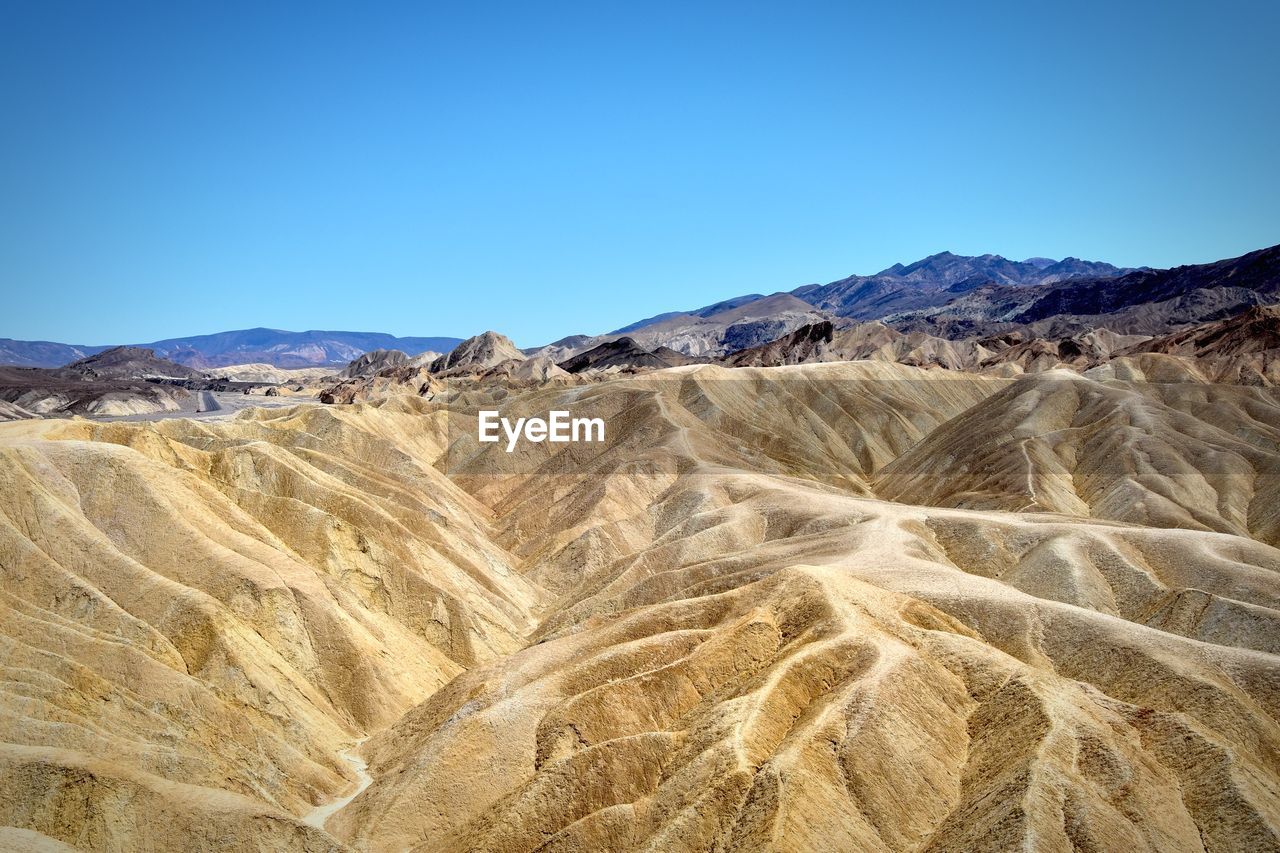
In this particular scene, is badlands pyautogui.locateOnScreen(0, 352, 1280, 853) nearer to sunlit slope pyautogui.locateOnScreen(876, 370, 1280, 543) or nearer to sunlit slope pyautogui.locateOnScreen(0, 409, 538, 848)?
sunlit slope pyautogui.locateOnScreen(0, 409, 538, 848)

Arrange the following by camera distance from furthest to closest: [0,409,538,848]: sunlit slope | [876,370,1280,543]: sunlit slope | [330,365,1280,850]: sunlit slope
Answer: [876,370,1280,543]: sunlit slope
[0,409,538,848]: sunlit slope
[330,365,1280,850]: sunlit slope

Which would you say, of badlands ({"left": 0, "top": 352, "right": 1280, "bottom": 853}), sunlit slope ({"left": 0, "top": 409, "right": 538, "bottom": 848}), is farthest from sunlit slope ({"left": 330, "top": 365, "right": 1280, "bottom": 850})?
sunlit slope ({"left": 0, "top": 409, "right": 538, "bottom": 848})

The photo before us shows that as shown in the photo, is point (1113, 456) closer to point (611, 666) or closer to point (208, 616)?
point (611, 666)

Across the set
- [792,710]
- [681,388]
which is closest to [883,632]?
[792,710]

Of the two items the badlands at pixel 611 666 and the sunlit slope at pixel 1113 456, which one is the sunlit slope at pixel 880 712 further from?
the sunlit slope at pixel 1113 456

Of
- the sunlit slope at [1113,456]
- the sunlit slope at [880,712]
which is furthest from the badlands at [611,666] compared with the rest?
the sunlit slope at [1113,456]

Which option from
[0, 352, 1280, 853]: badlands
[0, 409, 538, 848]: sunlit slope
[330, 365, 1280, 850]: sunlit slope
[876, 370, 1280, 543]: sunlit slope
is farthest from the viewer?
[876, 370, 1280, 543]: sunlit slope

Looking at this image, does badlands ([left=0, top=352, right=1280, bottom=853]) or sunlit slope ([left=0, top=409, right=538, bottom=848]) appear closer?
badlands ([left=0, top=352, right=1280, bottom=853])

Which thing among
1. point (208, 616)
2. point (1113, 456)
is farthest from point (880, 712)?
point (1113, 456)

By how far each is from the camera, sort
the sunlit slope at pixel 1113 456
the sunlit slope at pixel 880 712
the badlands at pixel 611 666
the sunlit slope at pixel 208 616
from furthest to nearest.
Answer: the sunlit slope at pixel 1113 456
the sunlit slope at pixel 208 616
the badlands at pixel 611 666
the sunlit slope at pixel 880 712
